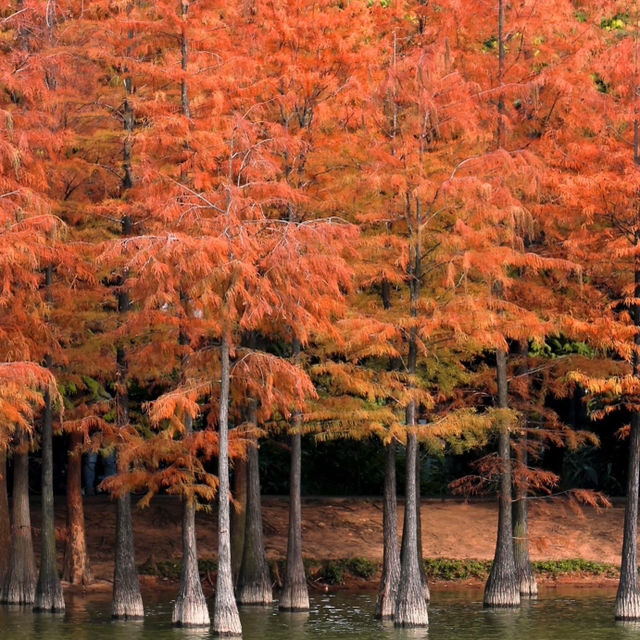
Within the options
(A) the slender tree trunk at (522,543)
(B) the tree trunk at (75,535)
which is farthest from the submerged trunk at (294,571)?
(B) the tree trunk at (75,535)

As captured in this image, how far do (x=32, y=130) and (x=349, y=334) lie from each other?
898 centimetres

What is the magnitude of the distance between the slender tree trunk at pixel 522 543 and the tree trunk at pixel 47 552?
39.3 ft

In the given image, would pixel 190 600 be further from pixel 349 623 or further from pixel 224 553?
pixel 349 623

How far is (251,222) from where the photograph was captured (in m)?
29.4

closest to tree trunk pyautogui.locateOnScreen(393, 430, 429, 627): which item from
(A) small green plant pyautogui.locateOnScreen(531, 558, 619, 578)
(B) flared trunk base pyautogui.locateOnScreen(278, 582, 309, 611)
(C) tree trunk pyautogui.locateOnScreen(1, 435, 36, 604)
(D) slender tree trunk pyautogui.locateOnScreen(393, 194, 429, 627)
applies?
(D) slender tree trunk pyautogui.locateOnScreen(393, 194, 429, 627)

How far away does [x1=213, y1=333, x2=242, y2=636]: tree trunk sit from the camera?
27.5 m

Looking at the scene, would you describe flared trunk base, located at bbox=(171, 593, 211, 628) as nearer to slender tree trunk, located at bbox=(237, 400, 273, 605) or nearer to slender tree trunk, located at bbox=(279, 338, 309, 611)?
slender tree trunk, located at bbox=(279, 338, 309, 611)

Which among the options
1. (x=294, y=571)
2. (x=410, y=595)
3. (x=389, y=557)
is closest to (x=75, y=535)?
(x=294, y=571)

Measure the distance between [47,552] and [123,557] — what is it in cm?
213

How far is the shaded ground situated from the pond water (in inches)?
194

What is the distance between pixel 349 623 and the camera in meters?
31.0

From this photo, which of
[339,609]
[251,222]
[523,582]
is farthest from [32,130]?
[523,582]

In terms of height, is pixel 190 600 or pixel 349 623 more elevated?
pixel 190 600

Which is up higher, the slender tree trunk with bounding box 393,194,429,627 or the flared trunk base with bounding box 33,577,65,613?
the slender tree trunk with bounding box 393,194,429,627
